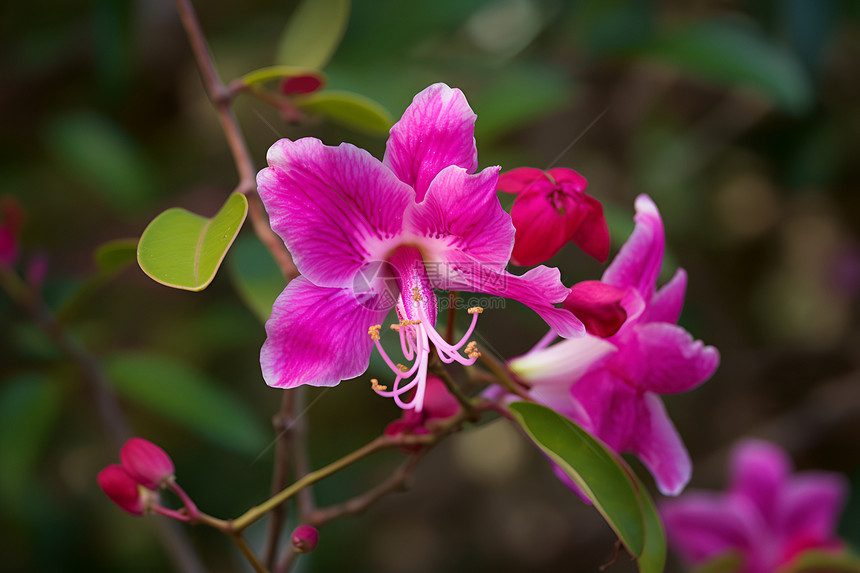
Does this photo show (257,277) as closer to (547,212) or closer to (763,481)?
(547,212)

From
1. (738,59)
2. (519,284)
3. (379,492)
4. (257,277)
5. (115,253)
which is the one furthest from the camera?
(738,59)

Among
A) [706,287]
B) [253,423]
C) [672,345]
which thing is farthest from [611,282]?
[706,287]

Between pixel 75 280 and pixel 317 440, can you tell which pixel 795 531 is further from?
pixel 75 280

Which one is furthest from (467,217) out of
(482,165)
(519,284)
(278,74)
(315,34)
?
(482,165)

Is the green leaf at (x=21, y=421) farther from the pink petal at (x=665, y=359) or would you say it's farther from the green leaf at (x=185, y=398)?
the pink petal at (x=665, y=359)

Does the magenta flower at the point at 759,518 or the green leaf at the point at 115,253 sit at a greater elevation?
the green leaf at the point at 115,253

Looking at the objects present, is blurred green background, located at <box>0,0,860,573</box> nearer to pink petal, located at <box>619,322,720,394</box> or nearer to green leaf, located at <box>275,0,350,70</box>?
green leaf, located at <box>275,0,350,70</box>

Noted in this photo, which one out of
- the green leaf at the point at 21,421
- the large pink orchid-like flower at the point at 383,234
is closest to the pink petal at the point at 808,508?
the large pink orchid-like flower at the point at 383,234
